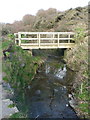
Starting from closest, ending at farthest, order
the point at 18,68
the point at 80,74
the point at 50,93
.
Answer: the point at 50,93 → the point at 80,74 → the point at 18,68

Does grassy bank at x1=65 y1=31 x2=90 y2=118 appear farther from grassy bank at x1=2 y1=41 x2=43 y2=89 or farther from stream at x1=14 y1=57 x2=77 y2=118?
grassy bank at x1=2 y1=41 x2=43 y2=89

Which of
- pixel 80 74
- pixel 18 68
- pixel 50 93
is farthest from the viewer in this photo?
pixel 18 68

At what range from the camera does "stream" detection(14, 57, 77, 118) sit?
28.3ft

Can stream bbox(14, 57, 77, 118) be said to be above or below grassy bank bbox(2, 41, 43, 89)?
below

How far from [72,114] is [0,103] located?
2992 mm

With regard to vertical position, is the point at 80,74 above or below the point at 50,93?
above

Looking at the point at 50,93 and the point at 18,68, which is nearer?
the point at 50,93

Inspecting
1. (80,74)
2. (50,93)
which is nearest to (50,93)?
(50,93)

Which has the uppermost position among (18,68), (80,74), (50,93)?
(18,68)

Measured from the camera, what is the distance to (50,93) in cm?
1068

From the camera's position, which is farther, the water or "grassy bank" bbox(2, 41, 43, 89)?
"grassy bank" bbox(2, 41, 43, 89)

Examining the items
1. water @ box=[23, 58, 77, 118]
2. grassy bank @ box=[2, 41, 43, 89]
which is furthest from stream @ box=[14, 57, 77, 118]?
grassy bank @ box=[2, 41, 43, 89]

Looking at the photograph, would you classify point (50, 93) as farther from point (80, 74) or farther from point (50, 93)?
point (80, 74)

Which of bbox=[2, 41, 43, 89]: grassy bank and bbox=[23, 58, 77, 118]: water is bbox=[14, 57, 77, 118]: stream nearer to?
bbox=[23, 58, 77, 118]: water
